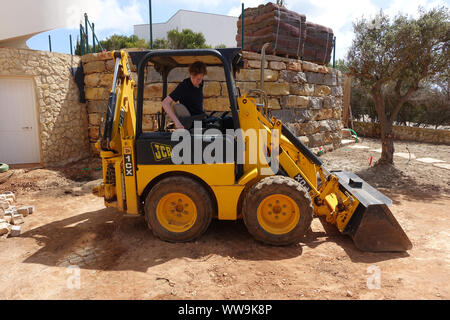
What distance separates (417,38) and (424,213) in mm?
4169

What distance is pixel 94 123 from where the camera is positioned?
9102mm

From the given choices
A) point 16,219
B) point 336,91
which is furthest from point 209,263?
point 336,91

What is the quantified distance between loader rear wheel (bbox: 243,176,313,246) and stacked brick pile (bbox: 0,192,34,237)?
11.0ft

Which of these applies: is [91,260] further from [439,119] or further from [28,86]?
[439,119]

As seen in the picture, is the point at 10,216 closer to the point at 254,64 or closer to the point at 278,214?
the point at 278,214

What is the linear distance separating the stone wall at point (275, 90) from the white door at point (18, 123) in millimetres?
1435

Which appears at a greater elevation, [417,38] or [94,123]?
[417,38]

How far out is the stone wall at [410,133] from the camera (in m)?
12.6

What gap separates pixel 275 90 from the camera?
8.70 meters

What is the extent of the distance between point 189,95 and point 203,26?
107 ft

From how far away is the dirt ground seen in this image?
3.06 metres

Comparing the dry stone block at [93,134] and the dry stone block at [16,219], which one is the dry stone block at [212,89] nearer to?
the dry stone block at [93,134]

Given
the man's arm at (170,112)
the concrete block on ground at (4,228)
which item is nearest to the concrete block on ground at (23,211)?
the concrete block on ground at (4,228)

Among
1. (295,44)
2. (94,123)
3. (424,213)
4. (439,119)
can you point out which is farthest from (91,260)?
(439,119)
